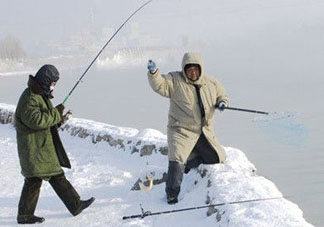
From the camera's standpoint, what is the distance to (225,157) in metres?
5.84

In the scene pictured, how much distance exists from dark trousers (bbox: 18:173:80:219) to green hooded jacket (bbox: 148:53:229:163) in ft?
3.94

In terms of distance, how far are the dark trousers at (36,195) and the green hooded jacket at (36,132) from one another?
5.4 inches

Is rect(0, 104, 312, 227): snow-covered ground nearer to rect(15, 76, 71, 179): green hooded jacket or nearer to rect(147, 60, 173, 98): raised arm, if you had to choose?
rect(15, 76, 71, 179): green hooded jacket

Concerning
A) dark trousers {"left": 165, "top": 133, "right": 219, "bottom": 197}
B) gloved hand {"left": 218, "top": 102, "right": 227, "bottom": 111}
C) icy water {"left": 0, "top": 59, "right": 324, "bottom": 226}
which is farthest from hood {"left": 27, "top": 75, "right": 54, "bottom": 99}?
icy water {"left": 0, "top": 59, "right": 324, "bottom": 226}

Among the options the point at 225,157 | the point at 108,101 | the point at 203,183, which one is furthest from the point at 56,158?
the point at 108,101

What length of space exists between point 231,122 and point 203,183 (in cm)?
1533

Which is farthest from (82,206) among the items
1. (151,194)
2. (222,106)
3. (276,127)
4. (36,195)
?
(276,127)

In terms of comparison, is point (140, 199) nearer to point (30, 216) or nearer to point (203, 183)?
point (203, 183)

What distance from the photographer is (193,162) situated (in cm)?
588

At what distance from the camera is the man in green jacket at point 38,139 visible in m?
4.75

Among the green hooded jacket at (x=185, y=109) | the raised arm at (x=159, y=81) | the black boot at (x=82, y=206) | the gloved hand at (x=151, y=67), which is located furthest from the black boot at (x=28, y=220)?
the gloved hand at (x=151, y=67)

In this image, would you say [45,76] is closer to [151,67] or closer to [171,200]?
[151,67]

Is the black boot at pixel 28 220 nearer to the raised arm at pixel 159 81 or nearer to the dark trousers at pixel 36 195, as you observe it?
the dark trousers at pixel 36 195

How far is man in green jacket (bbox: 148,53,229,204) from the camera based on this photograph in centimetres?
531
